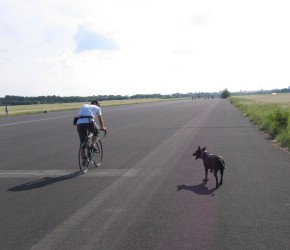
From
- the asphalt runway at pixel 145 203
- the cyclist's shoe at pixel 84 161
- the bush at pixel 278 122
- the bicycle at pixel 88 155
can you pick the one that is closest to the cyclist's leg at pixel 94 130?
the bicycle at pixel 88 155

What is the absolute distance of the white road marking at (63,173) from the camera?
9086 mm

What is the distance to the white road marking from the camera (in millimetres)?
9086

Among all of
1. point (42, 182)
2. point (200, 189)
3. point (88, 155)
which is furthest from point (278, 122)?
point (42, 182)

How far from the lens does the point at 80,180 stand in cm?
855

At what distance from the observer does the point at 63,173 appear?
9.39m

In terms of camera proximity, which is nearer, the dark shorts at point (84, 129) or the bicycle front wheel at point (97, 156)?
the dark shorts at point (84, 129)

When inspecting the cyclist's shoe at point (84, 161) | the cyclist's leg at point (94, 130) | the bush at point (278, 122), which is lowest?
the bush at point (278, 122)

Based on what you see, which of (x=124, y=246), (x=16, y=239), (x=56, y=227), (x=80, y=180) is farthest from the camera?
(x=80, y=180)

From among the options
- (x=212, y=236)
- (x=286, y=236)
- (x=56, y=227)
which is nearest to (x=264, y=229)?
Answer: (x=286, y=236)

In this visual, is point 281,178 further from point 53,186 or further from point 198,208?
point 53,186

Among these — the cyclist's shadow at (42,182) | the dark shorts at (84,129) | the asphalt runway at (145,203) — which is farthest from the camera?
the dark shorts at (84,129)

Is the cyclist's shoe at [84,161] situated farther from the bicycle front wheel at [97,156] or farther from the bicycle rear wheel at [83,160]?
the bicycle front wheel at [97,156]

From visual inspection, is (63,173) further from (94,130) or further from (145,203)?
(145,203)

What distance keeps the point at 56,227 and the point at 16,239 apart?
0.59 m
